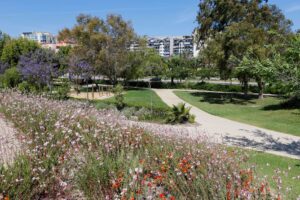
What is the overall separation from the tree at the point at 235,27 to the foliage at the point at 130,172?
46.3 feet

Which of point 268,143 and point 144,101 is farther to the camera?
point 144,101

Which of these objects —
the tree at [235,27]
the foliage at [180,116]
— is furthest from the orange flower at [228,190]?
the tree at [235,27]

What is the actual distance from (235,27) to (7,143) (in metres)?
17.9

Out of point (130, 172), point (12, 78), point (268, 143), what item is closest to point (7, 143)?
point (130, 172)

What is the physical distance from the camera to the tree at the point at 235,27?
21.2 meters

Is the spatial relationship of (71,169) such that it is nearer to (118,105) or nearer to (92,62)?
(118,105)

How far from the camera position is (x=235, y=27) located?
70.3 ft

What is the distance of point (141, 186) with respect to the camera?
405 cm

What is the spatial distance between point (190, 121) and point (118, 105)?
482 cm

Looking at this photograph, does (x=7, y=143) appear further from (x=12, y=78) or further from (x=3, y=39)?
(x=3, y=39)

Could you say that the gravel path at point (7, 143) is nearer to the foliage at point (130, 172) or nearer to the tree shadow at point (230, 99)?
the foliage at point (130, 172)

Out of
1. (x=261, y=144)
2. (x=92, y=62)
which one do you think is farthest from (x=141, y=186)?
(x=92, y=62)

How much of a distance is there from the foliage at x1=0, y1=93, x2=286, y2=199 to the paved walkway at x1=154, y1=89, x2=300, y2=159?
7.54 ft

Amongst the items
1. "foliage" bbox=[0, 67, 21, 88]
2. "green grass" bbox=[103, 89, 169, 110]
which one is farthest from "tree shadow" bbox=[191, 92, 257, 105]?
"foliage" bbox=[0, 67, 21, 88]
